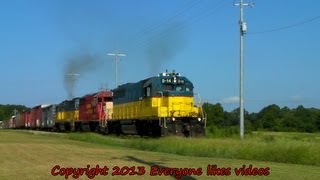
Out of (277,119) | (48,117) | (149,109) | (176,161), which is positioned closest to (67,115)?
(48,117)

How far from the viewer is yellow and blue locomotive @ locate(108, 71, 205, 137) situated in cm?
3375

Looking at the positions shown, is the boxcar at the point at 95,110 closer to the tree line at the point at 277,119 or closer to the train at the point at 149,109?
the train at the point at 149,109

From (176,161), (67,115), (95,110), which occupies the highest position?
(95,110)

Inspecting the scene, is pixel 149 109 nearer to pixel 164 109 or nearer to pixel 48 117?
pixel 164 109

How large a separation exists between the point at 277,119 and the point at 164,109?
4784 cm

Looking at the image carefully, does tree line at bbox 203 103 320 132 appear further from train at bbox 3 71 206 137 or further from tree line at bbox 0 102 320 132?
train at bbox 3 71 206 137

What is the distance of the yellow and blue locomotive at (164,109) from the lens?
33750 millimetres

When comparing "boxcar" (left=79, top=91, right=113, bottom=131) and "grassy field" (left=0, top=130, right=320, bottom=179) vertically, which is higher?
"boxcar" (left=79, top=91, right=113, bottom=131)

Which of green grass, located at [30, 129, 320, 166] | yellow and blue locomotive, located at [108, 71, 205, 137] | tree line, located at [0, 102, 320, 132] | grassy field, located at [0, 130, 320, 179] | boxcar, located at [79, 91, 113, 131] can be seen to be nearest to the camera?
grassy field, located at [0, 130, 320, 179]

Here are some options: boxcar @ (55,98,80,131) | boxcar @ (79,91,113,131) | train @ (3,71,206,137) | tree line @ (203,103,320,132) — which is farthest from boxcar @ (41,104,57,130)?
tree line @ (203,103,320,132)

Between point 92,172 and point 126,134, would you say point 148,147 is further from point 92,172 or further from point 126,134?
point 126,134

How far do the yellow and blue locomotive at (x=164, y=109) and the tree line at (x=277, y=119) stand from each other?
1136 inches

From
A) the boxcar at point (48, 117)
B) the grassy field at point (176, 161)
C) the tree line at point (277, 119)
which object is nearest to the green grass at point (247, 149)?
the grassy field at point (176, 161)

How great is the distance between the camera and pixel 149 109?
36.1m
